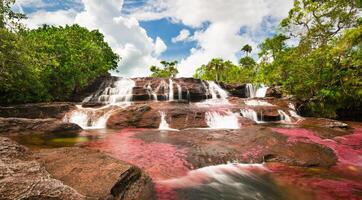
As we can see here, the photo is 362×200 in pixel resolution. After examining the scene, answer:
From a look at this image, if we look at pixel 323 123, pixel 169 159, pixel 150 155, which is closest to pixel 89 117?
pixel 150 155

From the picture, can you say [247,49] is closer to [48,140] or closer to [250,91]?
[250,91]

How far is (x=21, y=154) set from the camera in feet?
16.3

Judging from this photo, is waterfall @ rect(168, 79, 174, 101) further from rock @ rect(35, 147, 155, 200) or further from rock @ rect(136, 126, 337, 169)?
rock @ rect(35, 147, 155, 200)

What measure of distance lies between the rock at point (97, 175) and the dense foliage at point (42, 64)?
45.2ft

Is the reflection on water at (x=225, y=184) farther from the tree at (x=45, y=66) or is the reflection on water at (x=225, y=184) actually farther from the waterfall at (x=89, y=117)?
the tree at (x=45, y=66)

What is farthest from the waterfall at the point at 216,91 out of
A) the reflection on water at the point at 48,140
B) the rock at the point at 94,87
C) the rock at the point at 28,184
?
the rock at the point at 28,184

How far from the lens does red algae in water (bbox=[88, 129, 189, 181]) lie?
757cm

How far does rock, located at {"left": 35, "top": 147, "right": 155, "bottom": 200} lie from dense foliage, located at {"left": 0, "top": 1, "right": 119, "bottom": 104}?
13.8 m

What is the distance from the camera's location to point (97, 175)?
4.93 meters

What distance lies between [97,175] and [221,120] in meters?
13.9

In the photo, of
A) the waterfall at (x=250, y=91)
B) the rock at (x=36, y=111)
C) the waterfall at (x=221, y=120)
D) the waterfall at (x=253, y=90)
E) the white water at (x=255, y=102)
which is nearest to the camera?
the waterfall at (x=221, y=120)

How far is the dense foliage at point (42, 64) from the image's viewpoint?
1661cm

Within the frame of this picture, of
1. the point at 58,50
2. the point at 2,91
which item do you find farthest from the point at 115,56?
the point at 2,91

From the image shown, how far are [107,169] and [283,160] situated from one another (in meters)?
6.66
